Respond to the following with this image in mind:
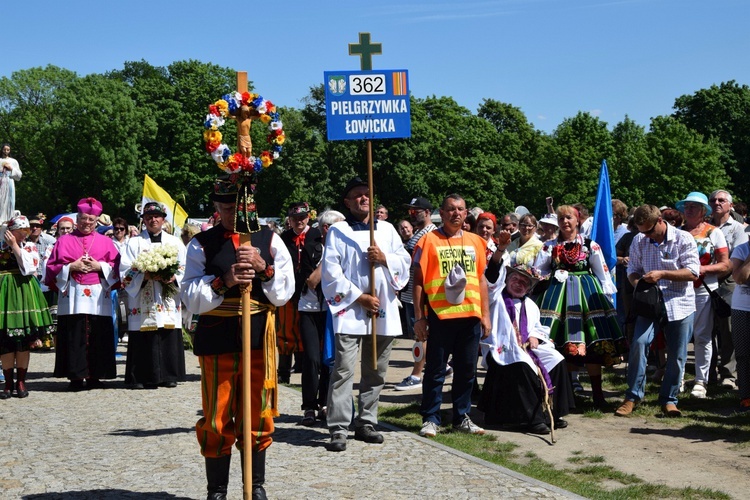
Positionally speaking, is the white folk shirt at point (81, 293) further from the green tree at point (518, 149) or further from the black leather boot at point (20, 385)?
the green tree at point (518, 149)

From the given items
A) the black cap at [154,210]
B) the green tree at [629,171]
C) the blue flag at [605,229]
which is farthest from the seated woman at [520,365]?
the green tree at [629,171]

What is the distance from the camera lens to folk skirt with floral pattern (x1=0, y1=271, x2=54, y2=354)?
11375 millimetres

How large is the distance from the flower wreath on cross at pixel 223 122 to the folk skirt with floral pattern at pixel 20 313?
21.5 ft

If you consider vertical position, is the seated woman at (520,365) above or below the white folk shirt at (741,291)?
below

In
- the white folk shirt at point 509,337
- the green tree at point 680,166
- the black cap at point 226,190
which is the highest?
the green tree at point 680,166

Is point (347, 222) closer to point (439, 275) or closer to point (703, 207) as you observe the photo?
point (439, 275)

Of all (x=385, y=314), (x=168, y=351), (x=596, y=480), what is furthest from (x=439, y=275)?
(x=168, y=351)

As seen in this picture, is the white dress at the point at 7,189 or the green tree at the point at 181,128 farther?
the green tree at the point at 181,128

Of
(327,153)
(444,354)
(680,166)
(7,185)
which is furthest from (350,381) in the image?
(680,166)

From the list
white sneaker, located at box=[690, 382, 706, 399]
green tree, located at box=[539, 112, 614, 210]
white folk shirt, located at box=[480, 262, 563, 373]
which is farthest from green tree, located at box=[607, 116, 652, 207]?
white folk shirt, located at box=[480, 262, 563, 373]

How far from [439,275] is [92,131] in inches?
2060

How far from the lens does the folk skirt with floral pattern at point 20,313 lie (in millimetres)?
11375

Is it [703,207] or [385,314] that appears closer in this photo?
[385,314]

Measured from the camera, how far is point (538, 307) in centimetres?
982
